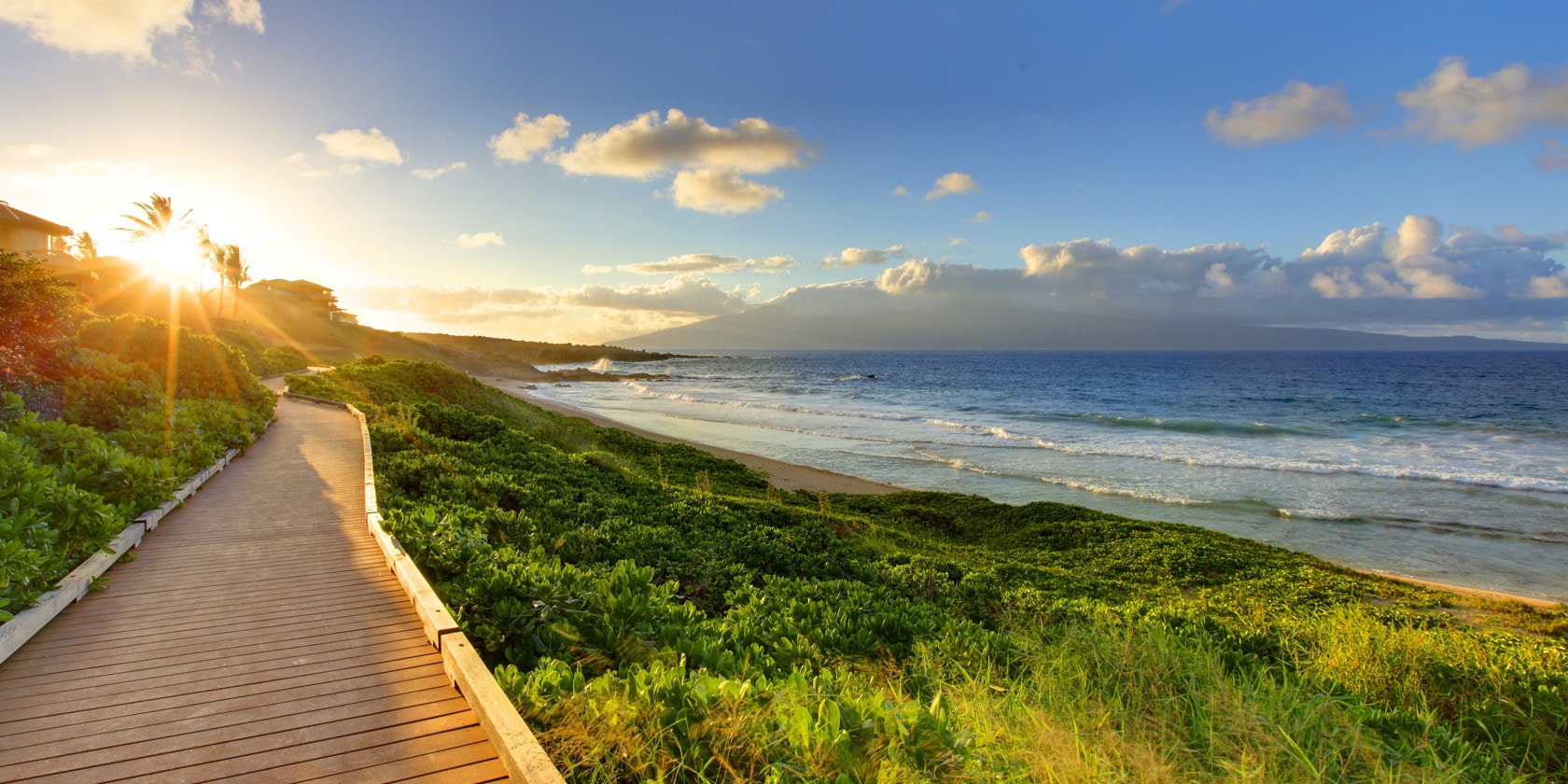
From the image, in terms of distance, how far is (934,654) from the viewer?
529 centimetres

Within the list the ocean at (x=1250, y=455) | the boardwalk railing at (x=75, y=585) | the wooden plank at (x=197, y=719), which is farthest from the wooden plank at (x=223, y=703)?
the ocean at (x=1250, y=455)

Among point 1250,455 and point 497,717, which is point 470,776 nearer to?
point 497,717

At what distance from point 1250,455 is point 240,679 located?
30481 mm

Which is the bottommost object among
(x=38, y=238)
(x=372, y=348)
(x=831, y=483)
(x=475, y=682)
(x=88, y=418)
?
(x=831, y=483)

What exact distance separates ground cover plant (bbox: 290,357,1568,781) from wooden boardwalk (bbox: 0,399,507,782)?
0.51m

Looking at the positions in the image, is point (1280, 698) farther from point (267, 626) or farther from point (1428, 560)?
point (1428, 560)

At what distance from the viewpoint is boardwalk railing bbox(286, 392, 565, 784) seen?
326cm

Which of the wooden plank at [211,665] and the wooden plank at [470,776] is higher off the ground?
the wooden plank at [211,665]

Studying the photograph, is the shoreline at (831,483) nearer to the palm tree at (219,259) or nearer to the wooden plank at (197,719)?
the wooden plank at (197,719)

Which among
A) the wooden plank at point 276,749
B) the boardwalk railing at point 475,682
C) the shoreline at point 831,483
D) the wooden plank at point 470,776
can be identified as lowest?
the shoreline at point 831,483

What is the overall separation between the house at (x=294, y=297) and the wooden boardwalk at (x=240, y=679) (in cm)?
8328

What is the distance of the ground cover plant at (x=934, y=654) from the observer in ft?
10.7

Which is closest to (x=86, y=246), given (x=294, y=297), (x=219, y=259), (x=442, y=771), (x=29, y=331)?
(x=219, y=259)

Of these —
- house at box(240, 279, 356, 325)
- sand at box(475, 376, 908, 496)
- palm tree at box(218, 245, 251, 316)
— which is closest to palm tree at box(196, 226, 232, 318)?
palm tree at box(218, 245, 251, 316)
